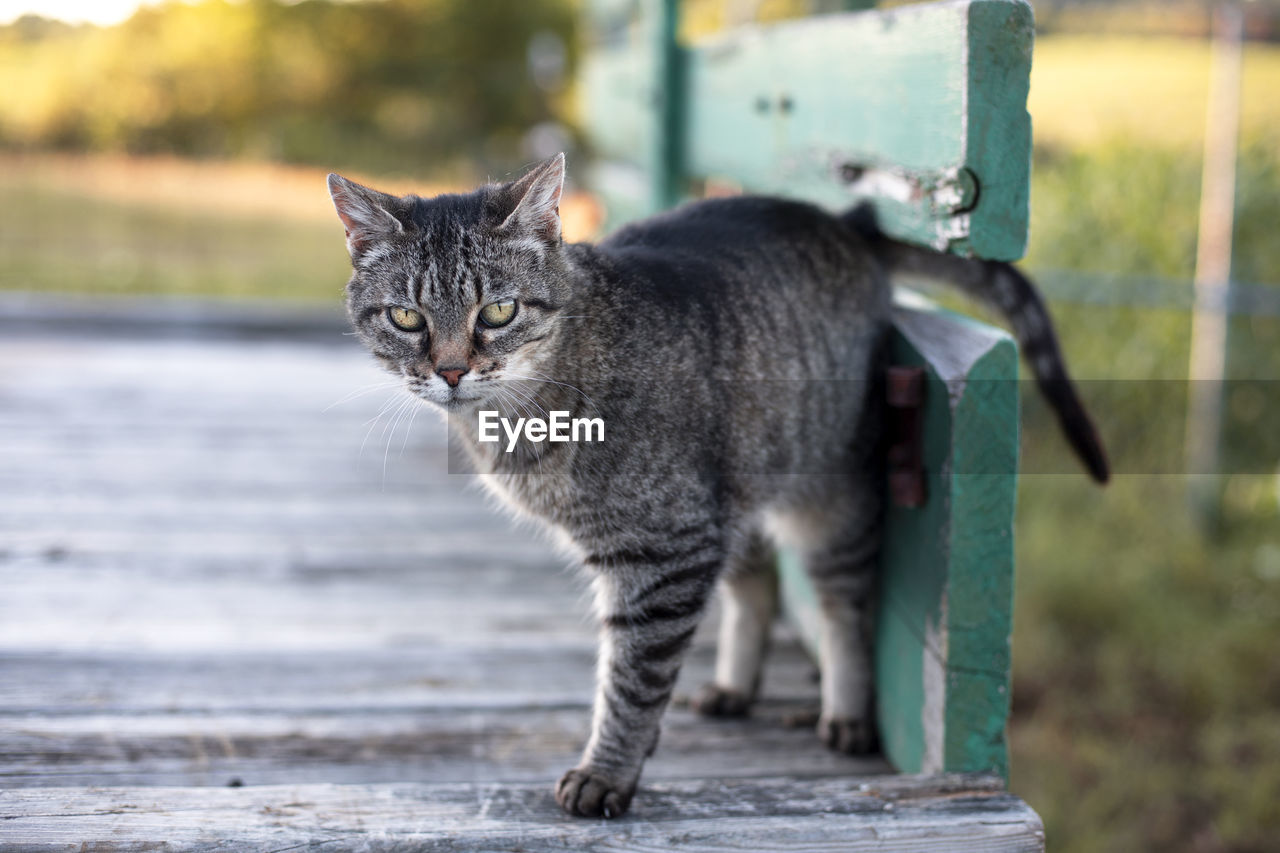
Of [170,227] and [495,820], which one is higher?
[170,227]

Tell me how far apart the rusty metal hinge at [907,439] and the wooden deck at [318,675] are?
1.53 ft

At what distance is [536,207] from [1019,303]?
93 centimetres

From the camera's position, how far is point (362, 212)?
1823 millimetres

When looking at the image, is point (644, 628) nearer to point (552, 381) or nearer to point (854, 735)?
point (552, 381)

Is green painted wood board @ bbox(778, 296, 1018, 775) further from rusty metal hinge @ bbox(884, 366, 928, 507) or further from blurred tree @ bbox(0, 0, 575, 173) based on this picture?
blurred tree @ bbox(0, 0, 575, 173)

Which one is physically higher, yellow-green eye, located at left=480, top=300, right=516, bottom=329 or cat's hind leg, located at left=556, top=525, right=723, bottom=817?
yellow-green eye, located at left=480, top=300, right=516, bottom=329

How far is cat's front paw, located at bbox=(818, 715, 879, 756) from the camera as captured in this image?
2.07 meters

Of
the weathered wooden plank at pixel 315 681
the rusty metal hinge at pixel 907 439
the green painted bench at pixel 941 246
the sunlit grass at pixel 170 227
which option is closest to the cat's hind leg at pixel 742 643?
the weathered wooden plank at pixel 315 681

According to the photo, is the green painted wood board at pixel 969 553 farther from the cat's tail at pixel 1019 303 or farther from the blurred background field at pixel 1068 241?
the blurred background field at pixel 1068 241

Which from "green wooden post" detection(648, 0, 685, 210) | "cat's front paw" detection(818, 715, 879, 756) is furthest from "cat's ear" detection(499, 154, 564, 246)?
"green wooden post" detection(648, 0, 685, 210)

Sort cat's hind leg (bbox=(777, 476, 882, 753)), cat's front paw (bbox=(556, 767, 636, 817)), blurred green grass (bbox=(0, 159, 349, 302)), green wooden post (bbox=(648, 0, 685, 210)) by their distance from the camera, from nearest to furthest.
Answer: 1. cat's front paw (bbox=(556, 767, 636, 817))
2. cat's hind leg (bbox=(777, 476, 882, 753))
3. green wooden post (bbox=(648, 0, 685, 210))
4. blurred green grass (bbox=(0, 159, 349, 302))

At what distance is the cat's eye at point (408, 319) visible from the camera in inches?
70.0

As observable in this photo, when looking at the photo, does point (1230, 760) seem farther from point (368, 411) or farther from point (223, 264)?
point (223, 264)

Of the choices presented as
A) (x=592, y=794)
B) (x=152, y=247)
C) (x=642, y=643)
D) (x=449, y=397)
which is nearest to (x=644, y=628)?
(x=642, y=643)
